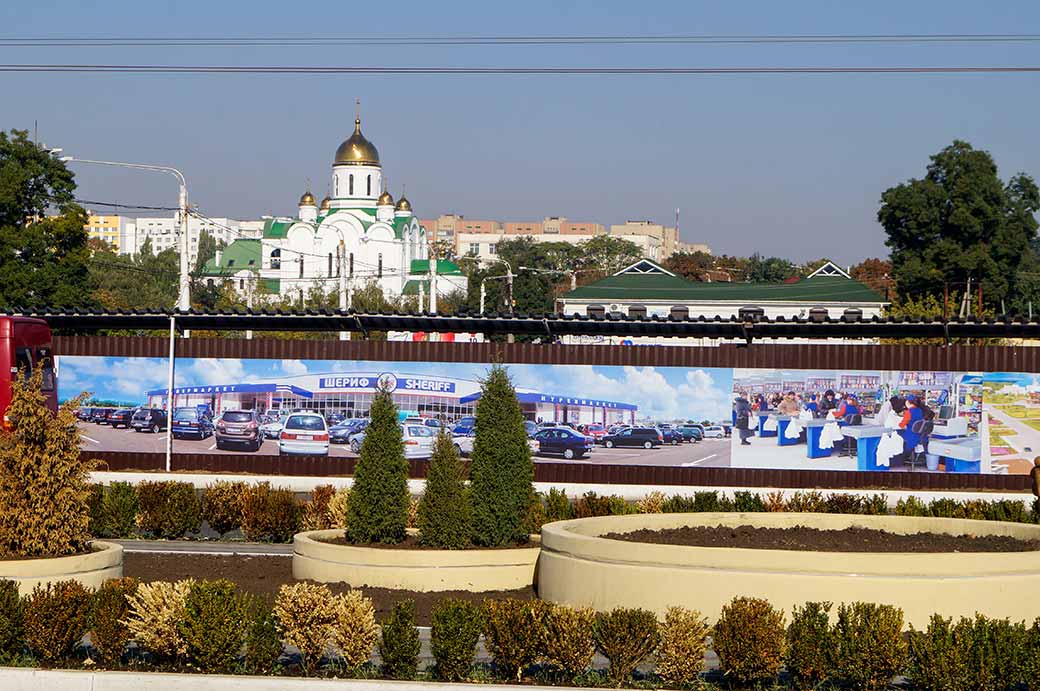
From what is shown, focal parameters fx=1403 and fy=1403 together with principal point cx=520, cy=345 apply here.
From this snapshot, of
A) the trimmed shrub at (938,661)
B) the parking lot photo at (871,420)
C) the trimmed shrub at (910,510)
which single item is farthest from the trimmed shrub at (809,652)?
the parking lot photo at (871,420)

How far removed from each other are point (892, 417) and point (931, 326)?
219cm

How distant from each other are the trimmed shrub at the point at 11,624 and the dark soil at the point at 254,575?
3.16m

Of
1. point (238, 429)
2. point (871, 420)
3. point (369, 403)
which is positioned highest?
point (369, 403)

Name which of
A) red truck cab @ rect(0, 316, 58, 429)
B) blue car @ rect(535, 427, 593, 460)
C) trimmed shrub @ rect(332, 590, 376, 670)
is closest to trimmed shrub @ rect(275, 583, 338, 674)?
trimmed shrub @ rect(332, 590, 376, 670)

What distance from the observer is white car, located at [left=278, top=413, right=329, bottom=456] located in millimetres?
32812

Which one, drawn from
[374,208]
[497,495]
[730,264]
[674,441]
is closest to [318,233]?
[374,208]

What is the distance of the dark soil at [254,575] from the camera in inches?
596

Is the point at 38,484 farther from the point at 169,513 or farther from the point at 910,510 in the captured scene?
the point at 910,510

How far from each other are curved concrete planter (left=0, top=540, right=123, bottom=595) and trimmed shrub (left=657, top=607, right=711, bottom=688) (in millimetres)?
5688

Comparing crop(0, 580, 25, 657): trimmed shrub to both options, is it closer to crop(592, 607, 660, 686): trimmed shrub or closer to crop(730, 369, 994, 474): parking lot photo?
crop(592, 607, 660, 686): trimmed shrub

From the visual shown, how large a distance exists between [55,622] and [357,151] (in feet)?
402

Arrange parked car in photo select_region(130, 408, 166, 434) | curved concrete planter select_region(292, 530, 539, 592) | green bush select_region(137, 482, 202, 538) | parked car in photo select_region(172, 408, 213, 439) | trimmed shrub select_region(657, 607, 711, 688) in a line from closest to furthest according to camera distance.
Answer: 1. trimmed shrub select_region(657, 607, 711, 688)
2. curved concrete planter select_region(292, 530, 539, 592)
3. green bush select_region(137, 482, 202, 538)
4. parked car in photo select_region(172, 408, 213, 439)
5. parked car in photo select_region(130, 408, 166, 434)

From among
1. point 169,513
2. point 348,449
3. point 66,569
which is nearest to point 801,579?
point 66,569

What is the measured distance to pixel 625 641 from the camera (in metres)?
11.5
